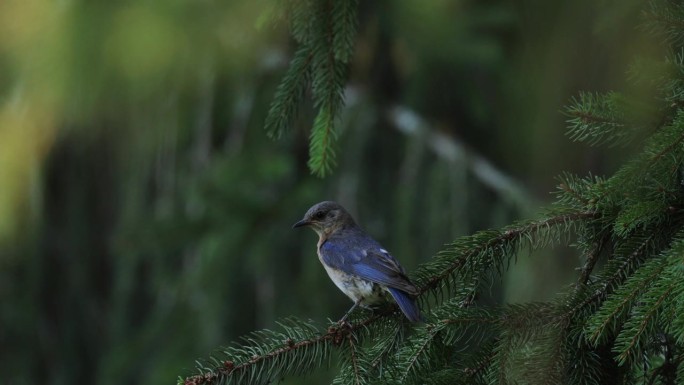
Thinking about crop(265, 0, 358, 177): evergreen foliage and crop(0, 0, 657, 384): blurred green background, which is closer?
crop(265, 0, 358, 177): evergreen foliage

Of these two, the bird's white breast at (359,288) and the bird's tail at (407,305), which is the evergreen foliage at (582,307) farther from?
the bird's white breast at (359,288)

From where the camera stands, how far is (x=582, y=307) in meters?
2.39

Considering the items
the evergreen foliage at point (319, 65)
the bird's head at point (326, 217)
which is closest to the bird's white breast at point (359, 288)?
the bird's head at point (326, 217)

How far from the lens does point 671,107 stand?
2500mm

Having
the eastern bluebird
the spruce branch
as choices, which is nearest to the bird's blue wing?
the eastern bluebird

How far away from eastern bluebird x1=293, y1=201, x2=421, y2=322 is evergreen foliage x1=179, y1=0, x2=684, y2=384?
7.6 inches

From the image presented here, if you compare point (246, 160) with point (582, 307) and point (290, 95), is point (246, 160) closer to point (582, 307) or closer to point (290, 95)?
point (290, 95)

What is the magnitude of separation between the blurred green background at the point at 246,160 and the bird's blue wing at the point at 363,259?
2.35 ft

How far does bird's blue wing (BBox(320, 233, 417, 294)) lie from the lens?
332 centimetres

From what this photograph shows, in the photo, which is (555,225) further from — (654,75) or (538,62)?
(538,62)

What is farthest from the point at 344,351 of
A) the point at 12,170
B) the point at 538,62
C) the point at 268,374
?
the point at 12,170

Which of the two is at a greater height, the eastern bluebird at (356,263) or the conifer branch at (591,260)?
the conifer branch at (591,260)

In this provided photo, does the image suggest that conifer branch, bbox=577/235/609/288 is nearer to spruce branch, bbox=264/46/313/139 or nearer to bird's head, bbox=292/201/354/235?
spruce branch, bbox=264/46/313/139

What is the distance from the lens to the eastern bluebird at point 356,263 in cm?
302
